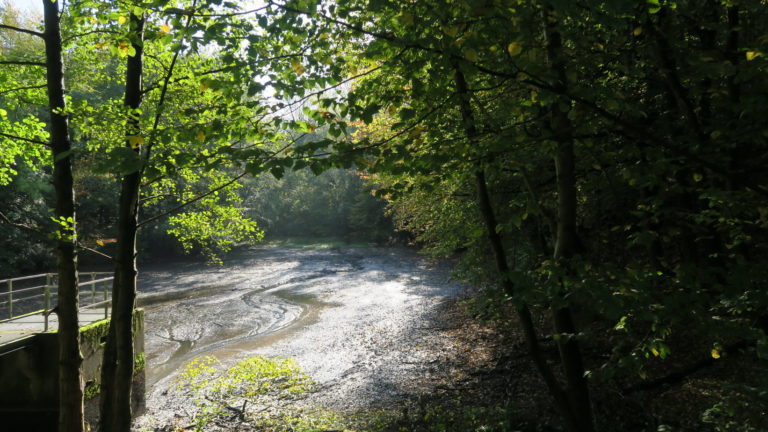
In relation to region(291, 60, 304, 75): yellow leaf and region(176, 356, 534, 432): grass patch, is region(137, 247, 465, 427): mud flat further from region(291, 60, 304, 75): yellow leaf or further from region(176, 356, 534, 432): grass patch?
region(291, 60, 304, 75): yellow leaf

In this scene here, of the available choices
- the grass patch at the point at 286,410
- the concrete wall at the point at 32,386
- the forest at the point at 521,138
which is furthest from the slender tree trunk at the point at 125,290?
the concrete wall at the point at 32,386

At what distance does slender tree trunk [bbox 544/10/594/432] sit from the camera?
3482 millimetres

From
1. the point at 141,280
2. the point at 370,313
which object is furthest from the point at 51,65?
the point at 141,280

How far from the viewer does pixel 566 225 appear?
159 inches

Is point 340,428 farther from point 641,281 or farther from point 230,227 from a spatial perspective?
point 641,281

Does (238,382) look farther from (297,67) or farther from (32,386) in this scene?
(297,67)

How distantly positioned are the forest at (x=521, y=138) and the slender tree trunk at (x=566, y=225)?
0.8 inches

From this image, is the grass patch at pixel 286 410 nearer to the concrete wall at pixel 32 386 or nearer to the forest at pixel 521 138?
the forest at pixel 521 138

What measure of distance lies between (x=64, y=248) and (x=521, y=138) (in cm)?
537

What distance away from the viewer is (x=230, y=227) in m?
8.40

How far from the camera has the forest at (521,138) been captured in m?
3.20

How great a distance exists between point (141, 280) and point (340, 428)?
22944 mm

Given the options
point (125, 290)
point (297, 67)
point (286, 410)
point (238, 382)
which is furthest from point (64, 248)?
point (238, 382)

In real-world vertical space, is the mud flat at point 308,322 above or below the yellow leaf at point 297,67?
below
